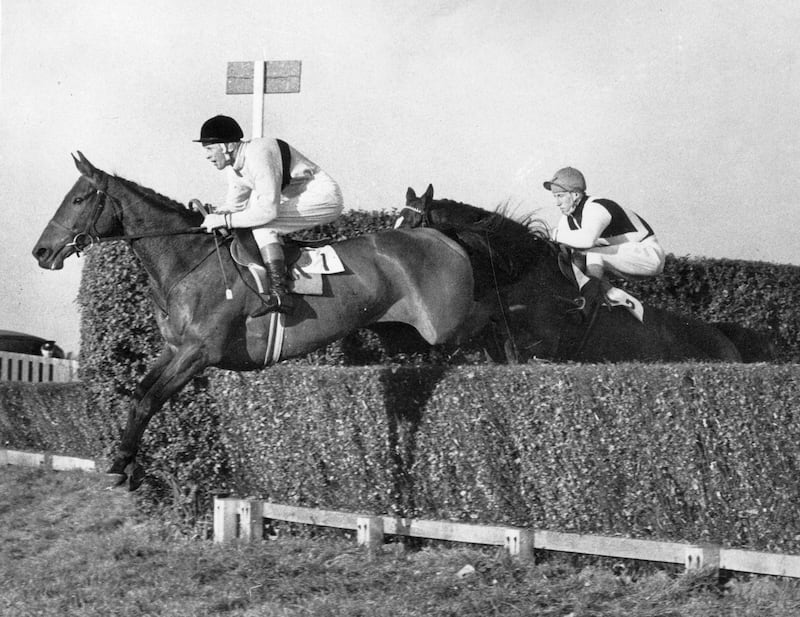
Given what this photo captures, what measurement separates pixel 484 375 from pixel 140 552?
2.37 meters

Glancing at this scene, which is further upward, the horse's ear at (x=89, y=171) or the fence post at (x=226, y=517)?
the horse's ear at (x=89, y=171)

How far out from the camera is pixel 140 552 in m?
6.66

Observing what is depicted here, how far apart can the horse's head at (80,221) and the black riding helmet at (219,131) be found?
28.3 inches

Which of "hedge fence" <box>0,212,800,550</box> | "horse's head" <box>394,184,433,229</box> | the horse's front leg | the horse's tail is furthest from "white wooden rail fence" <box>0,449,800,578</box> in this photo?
the horse's tail

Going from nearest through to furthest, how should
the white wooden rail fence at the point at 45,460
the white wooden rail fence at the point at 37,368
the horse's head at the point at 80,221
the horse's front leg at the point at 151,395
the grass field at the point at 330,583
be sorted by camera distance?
1. the grass field at the point at 330,583
2. the horse's front leg at the point at 151,395
3. the horse's head at the point at 80,221
4. the white wooden rail fence at the point at 45,460
5. the white wooden rail fence at the point at 37,368

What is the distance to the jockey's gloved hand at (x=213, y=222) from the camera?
6.86 meters

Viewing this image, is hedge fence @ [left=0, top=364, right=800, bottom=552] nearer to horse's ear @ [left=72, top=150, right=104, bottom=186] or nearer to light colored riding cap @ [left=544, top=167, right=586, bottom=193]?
horse's ear @ [left=72, top=150, right=104, bottom=186]

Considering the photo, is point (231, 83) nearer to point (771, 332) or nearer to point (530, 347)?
point (530, 347)

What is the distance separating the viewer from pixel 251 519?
6801 millimetres

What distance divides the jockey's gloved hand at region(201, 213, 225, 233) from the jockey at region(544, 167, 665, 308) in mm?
2627

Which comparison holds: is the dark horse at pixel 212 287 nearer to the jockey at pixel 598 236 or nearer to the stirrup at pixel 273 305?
the stirrup at pixel 273 305

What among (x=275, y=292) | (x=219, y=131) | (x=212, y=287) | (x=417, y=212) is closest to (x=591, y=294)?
(x=417, y=212)

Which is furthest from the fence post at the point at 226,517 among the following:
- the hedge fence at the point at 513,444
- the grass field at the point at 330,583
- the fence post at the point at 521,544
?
the fence post at the point at 521,544

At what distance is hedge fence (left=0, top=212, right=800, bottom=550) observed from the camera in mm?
5371
